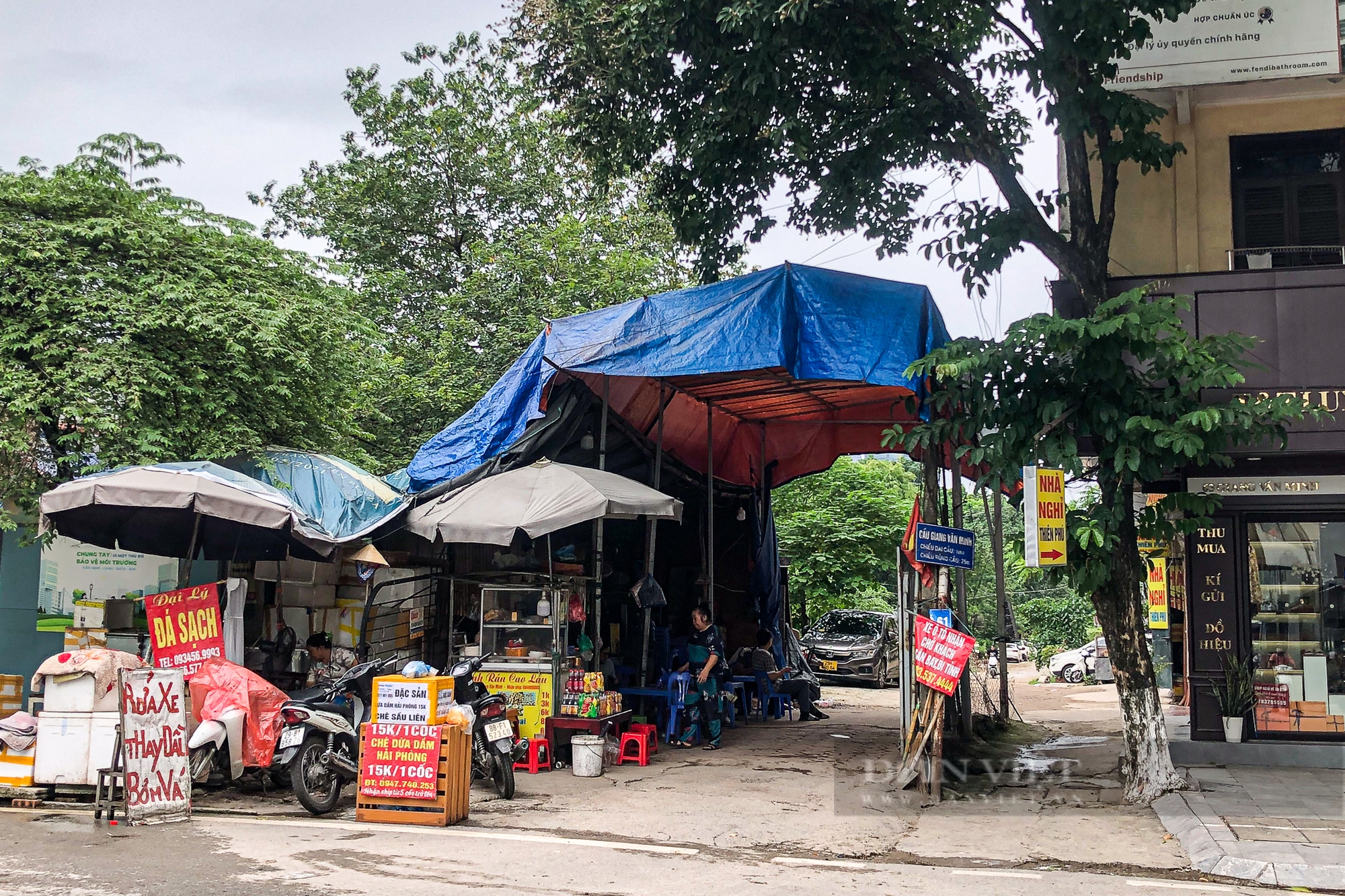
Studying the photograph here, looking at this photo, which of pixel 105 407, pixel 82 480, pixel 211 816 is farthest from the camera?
pixel 105 407

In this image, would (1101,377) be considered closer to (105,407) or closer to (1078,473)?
(1078,473)

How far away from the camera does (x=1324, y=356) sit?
10438 mm

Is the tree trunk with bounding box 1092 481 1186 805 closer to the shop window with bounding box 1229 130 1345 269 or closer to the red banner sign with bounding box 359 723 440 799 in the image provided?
the shop window with bounding box 1229 130 1345 269

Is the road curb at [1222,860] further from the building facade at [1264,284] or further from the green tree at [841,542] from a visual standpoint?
the green tree at [841,542]

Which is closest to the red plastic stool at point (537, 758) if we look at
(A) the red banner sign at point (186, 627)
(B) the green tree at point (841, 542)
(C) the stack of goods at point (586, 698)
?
(C) the stack of goods at point (586, 698)

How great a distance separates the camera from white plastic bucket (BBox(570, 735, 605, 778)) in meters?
10.5

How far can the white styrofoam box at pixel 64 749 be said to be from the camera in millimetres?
8422

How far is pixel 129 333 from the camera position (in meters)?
11.4

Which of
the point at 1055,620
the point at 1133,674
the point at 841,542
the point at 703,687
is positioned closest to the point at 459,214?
the point at 841,542

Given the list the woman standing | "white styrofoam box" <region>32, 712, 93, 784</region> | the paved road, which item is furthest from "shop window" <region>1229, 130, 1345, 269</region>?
"white styrofoam box" <region>32, 712, 93, 784</region>

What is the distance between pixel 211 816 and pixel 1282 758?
9.98 metres

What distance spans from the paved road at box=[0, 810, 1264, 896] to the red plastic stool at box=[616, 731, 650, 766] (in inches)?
133

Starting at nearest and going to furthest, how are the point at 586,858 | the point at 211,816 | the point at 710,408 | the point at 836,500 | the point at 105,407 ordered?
the point at 586,858 < the point at 211,816 < the point at 105,407 < the point at 710,408 < the point at 836,500

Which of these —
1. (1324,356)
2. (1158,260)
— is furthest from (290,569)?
(1324,356)
